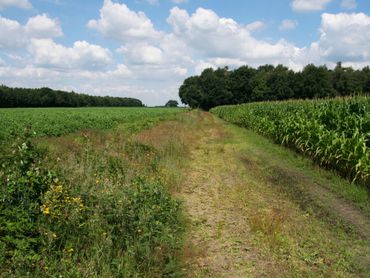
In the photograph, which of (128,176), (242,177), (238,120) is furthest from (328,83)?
(128,176)

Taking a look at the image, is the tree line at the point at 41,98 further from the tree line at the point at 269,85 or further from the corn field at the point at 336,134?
the corn field at the point at 336,134

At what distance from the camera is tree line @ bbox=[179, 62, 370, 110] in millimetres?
63062

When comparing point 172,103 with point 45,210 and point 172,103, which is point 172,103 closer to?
point 172,103

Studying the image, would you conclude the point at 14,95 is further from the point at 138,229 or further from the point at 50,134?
the point at 138,229

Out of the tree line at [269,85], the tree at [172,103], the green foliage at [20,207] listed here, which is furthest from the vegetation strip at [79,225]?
the tree at [172,103]

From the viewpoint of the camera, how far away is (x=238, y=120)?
37.2m

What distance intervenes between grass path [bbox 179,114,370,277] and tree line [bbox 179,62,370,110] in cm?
4061

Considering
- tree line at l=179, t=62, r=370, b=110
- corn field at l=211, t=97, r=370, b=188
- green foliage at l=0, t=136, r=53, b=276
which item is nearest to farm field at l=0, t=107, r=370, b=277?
green foliage at l=0, t=136, r=53, b=276

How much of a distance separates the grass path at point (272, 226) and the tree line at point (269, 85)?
40.6 meters

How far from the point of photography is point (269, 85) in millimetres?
79562

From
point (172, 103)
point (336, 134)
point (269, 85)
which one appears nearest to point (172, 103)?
point (172, 103)

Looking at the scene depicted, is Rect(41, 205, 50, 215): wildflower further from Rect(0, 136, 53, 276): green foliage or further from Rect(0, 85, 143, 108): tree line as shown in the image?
Rect(0, 85, 143, 108): tree line

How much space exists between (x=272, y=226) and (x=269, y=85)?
7640 cm

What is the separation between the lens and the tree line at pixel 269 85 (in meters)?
63.1
